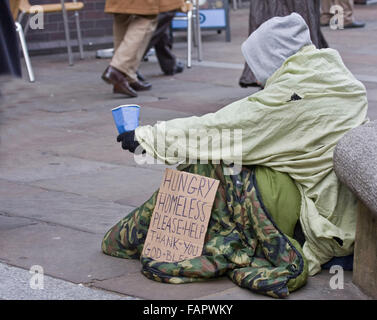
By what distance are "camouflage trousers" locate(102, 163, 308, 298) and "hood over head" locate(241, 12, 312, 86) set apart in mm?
503

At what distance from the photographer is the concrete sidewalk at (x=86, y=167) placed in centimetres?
365

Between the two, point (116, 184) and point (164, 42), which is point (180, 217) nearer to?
point (116, 184)

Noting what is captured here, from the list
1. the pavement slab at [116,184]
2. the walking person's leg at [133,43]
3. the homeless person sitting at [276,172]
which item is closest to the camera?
the homeless person sitting at [276,172]

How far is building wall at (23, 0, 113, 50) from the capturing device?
11.4 m

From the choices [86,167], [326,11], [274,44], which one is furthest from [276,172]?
[326,11]

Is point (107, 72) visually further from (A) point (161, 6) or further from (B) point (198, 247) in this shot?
(B) point (198, 247)

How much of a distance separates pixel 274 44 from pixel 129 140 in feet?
2.62

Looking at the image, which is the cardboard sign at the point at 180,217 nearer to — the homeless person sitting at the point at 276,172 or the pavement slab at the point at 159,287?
the homeless person sitting at the point at 276,172

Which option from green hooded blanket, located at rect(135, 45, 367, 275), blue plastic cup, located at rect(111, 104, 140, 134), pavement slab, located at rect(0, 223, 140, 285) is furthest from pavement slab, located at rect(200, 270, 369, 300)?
blue plastic cup, located at rect(111, 104, 140, 134)

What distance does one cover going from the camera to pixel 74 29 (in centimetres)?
1192

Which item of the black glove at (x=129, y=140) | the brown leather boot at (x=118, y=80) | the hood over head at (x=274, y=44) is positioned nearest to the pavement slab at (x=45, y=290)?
the black glove at (x=129, y=140)

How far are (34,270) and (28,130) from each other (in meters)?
3.30

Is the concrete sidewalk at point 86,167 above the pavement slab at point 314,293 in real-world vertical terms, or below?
below

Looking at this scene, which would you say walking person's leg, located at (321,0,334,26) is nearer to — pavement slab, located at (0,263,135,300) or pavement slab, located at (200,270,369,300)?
pavement slab, located at (200,270,369,300)
